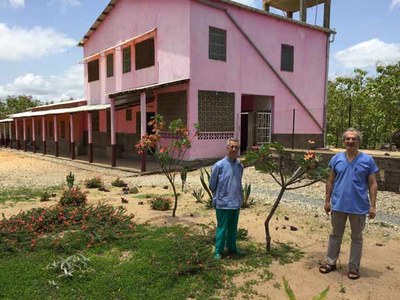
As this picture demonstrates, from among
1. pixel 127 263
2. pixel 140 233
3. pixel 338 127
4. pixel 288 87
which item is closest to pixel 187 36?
pixel 288 87

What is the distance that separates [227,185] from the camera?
14.2 feet

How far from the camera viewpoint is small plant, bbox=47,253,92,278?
4.02m

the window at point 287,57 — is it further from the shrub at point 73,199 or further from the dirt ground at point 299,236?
the shrub at point 73,199

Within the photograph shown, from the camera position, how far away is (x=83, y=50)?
2278 centimetres

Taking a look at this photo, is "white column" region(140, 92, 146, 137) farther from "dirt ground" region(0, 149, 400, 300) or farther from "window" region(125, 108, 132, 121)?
"window" region(125, 108, 132, 121)

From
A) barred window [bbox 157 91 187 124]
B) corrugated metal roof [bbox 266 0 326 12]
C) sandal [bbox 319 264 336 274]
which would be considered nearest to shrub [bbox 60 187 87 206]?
sandal [bbox 319 264 336 274]

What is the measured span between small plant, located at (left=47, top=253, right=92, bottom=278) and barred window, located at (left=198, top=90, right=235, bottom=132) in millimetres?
10241

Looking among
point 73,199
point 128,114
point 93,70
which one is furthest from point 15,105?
point 73,199

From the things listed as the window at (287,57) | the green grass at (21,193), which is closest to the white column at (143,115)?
the green grass at (21,193)

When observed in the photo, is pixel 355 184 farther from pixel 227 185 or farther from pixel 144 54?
pixel 144 54

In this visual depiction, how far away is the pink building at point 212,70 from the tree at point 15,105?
29.1m

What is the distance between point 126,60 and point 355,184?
16230mm

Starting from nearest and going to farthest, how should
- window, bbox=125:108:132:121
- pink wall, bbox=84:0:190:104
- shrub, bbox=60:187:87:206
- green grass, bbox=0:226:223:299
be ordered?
green grass, bbox=0:226:223:299, shrub, bbox=60:187:87:206, pink wall, bbox=84:0:190:104, window, bbox=125:108:132:121

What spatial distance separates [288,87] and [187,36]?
599 cm
